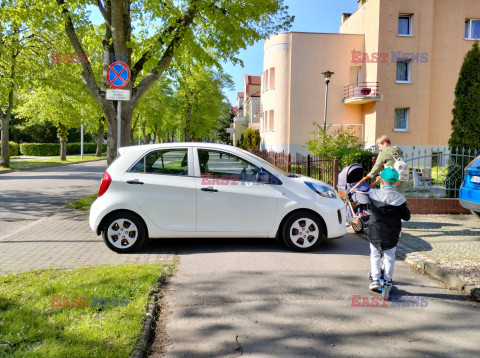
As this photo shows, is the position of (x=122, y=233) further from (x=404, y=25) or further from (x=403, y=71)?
(x=404, y=25)

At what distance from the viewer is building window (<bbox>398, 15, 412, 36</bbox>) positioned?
25609mm

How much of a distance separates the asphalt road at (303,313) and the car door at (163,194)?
0.65 meters

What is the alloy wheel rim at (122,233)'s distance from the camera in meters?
6.26

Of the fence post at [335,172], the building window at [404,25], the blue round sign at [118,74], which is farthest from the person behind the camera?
the building window at [404,25]

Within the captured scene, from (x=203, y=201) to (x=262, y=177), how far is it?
995 mm

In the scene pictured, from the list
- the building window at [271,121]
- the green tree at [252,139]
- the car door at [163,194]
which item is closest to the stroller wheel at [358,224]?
the car door at [163,194]

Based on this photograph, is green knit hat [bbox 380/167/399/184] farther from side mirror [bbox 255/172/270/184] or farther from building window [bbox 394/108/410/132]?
building window [bbox 394/108/410/132]

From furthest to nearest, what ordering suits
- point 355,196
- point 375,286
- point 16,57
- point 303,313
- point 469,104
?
point 16,57 → point 469,104 → point 355,196 → point 375,286 → point 303,313

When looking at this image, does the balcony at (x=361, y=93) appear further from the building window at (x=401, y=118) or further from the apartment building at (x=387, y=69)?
the building window at (x=401, y=118)

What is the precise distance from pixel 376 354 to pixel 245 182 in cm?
353

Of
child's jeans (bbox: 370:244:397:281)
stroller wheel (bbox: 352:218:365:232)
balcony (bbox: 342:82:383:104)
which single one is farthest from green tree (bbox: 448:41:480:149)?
balcony (bbox: 342:82:383:104)

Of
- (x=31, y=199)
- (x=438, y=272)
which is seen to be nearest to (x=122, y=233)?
(x=438, y=272)

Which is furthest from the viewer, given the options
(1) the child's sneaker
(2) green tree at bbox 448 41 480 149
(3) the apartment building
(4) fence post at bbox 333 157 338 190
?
(3) the apartment building

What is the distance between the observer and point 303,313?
404 centimetres
